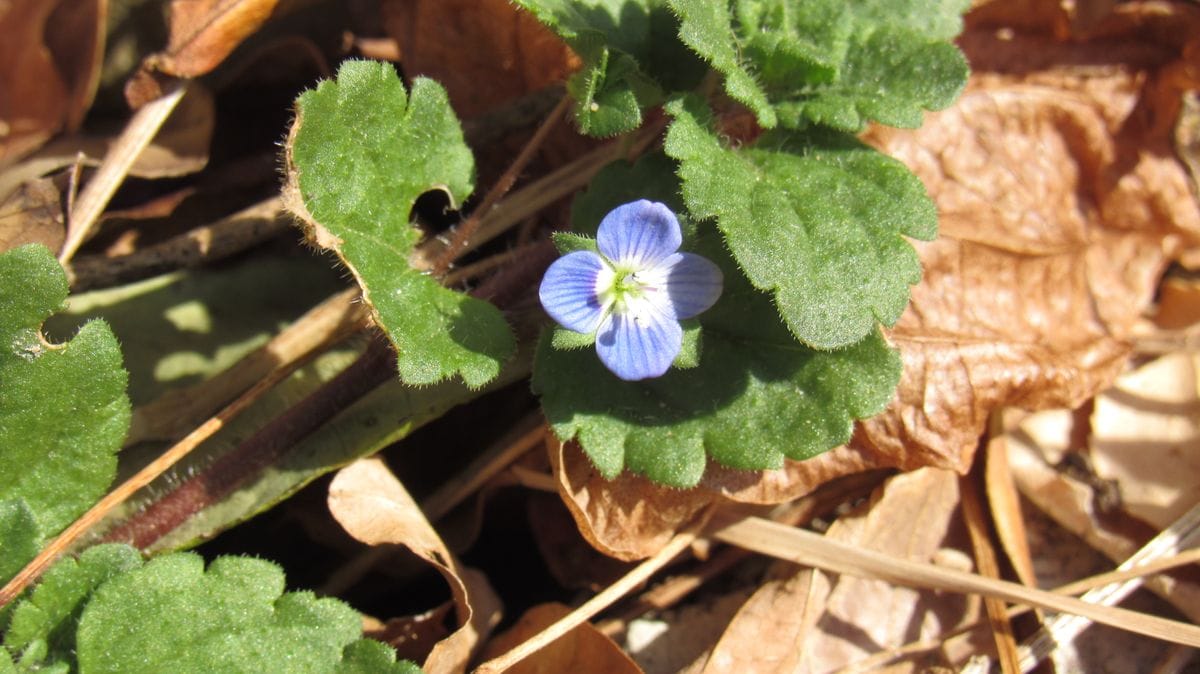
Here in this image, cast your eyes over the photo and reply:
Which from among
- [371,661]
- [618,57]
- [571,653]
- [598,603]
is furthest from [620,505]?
[618,57]

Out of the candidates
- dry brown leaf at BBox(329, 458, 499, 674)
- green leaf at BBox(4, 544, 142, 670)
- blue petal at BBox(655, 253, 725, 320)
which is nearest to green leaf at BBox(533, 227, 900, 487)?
blue petal at BBox(655, 253, 725, 320)

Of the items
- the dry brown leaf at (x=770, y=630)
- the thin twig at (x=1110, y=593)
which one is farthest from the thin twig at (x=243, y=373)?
the thin twig at (x=1110, y=593)

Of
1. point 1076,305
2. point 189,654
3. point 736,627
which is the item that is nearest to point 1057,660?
point 736,627

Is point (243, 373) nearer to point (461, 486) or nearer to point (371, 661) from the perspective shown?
point (461, 486)

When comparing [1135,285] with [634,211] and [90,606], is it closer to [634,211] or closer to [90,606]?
[634,211]

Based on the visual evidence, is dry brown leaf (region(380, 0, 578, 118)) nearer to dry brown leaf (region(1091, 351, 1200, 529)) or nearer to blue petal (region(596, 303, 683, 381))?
blue petal (region(596, 303, 683, 381))
